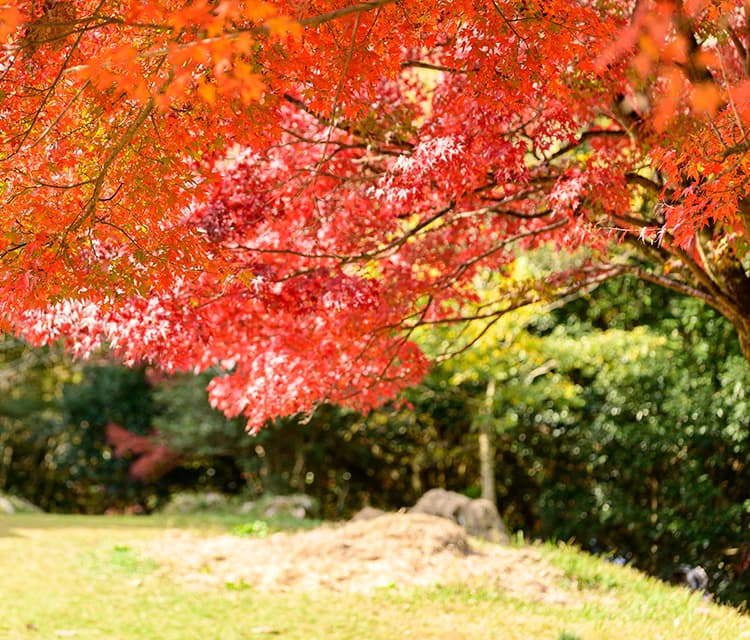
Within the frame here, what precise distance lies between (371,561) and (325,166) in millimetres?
4155

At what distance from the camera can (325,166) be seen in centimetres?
504

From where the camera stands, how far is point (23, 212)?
10.6 feet

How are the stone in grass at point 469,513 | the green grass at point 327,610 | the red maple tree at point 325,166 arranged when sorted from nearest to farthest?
1. the red maple tree at point 325,166
2. the green grass at point 327,610
3. the stone in grass at point 469,513

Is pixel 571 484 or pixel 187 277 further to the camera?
pixel 571 484

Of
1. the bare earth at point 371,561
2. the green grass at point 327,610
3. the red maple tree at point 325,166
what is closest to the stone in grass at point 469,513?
the bare earth at point 371,561

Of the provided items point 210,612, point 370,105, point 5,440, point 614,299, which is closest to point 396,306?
point 370,105

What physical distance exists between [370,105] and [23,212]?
2288 mm

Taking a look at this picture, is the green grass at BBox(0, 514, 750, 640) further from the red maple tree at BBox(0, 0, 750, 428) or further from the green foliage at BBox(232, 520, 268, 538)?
the green foliage at BBox(232, 520, 268, 538)

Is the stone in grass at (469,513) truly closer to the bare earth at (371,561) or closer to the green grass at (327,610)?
the bare earth at (371,561)

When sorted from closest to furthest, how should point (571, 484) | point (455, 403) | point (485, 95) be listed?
point (485, 95) → point (571, 484) → point (455, 403)

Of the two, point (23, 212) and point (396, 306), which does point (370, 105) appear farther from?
point (23, 212)

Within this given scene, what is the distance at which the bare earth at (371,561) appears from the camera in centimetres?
714

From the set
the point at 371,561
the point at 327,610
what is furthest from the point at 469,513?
the point at 327,610

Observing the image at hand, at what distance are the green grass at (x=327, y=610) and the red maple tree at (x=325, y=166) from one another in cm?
155
